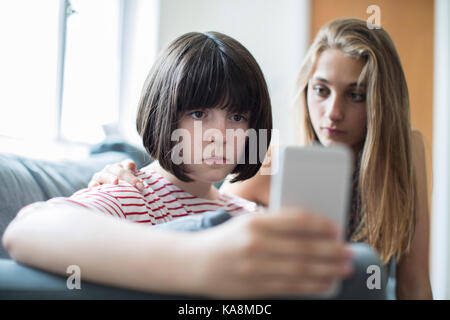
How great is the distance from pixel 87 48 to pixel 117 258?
200cm

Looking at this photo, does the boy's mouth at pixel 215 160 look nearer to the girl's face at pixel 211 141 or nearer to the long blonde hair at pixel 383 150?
the girl's face at pixel 211 141

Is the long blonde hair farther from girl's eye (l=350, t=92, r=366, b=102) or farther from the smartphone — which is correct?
the smartphone

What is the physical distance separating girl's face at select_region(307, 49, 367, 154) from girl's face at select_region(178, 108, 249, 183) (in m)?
0.40

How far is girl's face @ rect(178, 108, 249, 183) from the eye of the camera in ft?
2.22

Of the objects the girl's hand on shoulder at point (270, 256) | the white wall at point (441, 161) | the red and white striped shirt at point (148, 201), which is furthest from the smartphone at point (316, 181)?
the white wall at point (441, 161)

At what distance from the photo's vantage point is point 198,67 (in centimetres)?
70

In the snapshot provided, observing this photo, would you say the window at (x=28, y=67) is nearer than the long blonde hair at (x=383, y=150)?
No

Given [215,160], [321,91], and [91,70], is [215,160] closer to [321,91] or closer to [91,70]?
[321,91]

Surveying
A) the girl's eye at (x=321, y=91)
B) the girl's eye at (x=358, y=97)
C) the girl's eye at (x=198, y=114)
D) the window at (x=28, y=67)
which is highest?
the window at (x=28, y=67)

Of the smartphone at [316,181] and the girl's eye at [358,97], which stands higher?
the girl's eye at [358,97]

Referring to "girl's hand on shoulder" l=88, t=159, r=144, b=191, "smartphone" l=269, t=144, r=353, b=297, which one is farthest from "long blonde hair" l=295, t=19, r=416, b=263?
"smartphone" l=269, t=144, r=353, b=297

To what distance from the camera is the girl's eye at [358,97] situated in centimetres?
107

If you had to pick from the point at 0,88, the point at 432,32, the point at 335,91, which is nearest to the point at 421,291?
the point at 335,91
